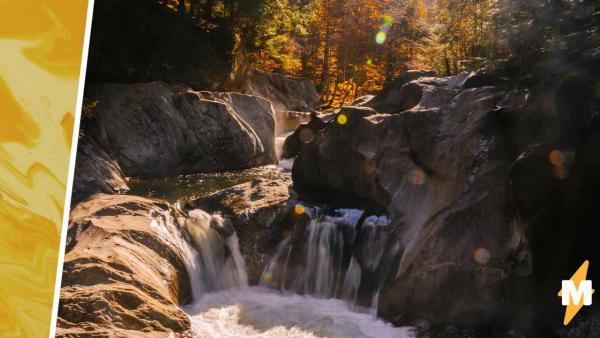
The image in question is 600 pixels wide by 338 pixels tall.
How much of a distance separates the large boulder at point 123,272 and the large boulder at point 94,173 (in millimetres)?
1948

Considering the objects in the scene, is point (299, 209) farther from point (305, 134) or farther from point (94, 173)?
point (305, 134)

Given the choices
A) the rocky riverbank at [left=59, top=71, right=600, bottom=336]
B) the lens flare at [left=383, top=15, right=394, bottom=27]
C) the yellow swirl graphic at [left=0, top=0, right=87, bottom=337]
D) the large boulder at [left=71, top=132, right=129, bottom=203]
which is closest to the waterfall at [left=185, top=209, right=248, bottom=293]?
the rocky riverbank at [left=59, top=71, right=600, bottom=336]

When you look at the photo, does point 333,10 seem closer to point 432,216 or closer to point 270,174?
point 270,174

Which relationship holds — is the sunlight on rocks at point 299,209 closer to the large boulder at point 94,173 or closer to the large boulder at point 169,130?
the large boulder at point 94,173

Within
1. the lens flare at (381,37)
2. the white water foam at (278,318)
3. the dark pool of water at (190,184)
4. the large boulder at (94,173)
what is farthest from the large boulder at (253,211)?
the lens flare at (381,37)

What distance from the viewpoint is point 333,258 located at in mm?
9703

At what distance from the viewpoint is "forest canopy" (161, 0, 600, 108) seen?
9227 millimetres

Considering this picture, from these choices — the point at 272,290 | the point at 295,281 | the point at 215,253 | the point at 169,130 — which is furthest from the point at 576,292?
the point at 169,130

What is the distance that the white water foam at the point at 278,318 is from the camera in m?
7.90

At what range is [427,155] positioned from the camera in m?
9.48

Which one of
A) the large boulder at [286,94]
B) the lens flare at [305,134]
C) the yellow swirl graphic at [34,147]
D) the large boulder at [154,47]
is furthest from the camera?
the large boulder at [286,94]

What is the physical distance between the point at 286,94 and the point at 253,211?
17984mm

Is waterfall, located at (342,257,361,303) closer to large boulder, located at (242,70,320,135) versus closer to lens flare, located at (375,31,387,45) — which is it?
large boulder, located at (242,70,320,135)

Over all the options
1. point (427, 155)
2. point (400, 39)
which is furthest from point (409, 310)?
point (400, 39)
